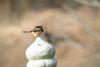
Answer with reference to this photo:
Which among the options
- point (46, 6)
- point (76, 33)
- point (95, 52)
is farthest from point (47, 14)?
point (95, 52)

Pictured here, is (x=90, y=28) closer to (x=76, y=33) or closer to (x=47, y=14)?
(x=76, y=33)

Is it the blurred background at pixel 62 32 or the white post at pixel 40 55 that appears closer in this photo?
the white post at pixel 40 55

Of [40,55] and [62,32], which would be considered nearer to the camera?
[40,55]

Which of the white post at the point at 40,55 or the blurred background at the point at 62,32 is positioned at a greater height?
the white post at the point at 40,55

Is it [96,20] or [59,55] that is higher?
[96,20]

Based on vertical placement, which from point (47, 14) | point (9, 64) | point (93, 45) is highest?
point (47, 14)

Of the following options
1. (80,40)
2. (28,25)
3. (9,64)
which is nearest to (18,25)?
(28,25)

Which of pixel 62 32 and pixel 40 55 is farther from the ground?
pixel 40 55

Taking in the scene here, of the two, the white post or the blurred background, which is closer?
the white post
